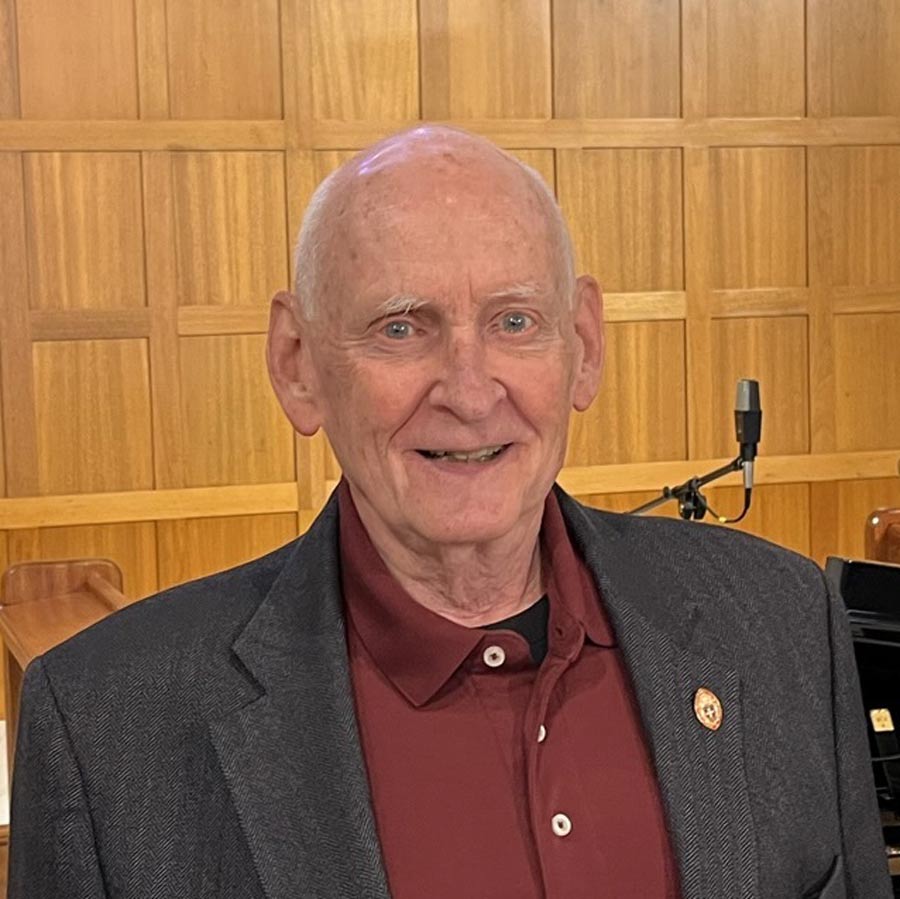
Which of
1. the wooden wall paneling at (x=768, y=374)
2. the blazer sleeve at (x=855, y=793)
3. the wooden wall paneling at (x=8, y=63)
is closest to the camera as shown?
the blazer sleeve at (x=855, y=793)

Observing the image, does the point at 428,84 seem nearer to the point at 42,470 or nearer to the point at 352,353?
the point at 42,470

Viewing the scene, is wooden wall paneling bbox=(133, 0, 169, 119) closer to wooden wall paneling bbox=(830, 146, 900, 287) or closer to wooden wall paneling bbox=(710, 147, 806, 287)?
wooden wall paneling bbox=(710, 147, 806, 287)

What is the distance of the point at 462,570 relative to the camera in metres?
1.55

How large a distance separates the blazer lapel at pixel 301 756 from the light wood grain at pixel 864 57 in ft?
18.1

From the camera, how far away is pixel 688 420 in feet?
21.5

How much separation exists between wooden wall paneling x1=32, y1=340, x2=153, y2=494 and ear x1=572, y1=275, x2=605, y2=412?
14.9 ft

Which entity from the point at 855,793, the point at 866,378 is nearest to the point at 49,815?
the point at 855,793

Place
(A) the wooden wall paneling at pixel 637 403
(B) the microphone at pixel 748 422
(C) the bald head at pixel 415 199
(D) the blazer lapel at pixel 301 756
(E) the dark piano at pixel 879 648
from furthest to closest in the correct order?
1. (A) the wooden wall paneling at pixel 637 403
2. (B) the microphone at pixel 748 422
3. (E) the dark piano at pixel 879 648
4. (C) the bald head at pixel 415 199
5. (D) the blazer lapel at pixel 301 756

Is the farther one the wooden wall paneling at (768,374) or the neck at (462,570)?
the wooden wall paneling at (768,374)

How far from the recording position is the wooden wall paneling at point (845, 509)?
263 inches

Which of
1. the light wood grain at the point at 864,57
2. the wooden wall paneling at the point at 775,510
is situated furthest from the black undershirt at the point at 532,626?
the light wood grain at the point at 864,57

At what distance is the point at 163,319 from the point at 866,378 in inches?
109

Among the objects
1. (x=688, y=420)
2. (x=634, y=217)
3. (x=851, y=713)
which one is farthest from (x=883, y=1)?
(x=851, y=713)

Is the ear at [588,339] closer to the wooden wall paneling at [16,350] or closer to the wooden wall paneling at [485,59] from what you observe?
the wooden wall paneling at [16,350]
